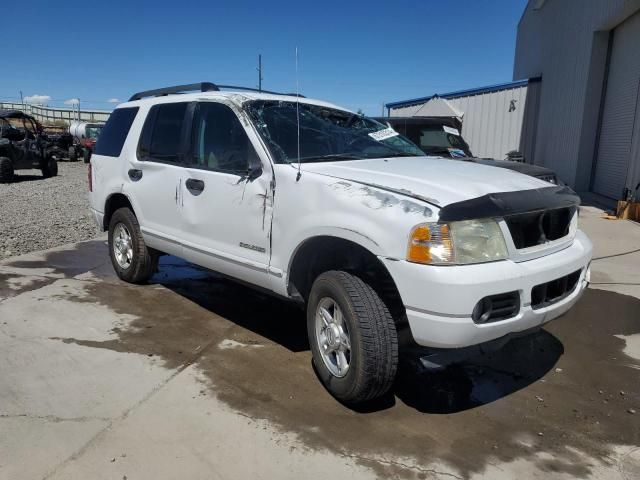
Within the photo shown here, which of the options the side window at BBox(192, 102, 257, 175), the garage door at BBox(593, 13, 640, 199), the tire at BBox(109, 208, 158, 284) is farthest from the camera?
the garage door at BBox(593, 13, 640, 199)

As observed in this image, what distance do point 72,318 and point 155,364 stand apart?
1.27 meters

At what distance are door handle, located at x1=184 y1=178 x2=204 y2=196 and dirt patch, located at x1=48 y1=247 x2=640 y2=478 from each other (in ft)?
3.70

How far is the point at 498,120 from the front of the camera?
49.7 feet

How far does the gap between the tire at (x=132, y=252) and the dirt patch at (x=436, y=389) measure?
359mm

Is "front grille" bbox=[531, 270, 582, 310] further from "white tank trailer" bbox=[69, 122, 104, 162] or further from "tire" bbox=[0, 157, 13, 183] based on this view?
"white tank trailer" bbox=[69, 122, 104, 162]

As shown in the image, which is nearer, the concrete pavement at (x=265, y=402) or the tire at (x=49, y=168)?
the concrete pavement at (x=265, y=402)

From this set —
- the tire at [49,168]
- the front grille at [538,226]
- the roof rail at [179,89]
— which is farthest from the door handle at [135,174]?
the tire at [49,168]

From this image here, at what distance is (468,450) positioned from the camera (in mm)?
2795

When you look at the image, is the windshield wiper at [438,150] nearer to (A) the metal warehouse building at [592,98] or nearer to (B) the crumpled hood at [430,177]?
(A) the metal warehouse building at [592,98]

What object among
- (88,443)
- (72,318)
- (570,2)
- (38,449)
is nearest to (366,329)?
(88,443)

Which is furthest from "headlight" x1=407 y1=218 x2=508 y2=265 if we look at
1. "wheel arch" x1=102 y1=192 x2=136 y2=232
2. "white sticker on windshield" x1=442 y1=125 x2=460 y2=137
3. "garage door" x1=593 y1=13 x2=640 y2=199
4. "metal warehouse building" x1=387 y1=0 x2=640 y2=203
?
"garage door" x1=593 y1=13 x2=640 y2=199

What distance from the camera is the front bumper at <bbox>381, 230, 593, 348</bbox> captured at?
2.63m

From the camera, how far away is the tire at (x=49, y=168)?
58.2 feet

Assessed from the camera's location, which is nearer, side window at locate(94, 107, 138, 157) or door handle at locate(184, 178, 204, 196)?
door handle at locate(184, 178, 204, 196)
